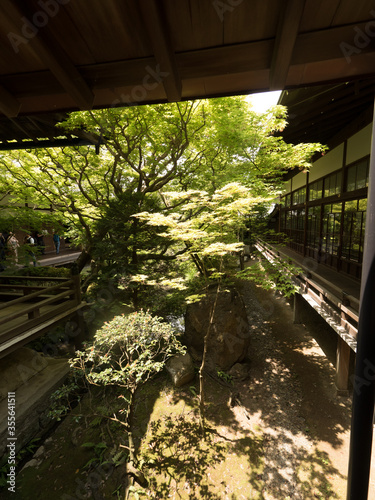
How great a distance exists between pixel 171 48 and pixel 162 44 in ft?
0.44

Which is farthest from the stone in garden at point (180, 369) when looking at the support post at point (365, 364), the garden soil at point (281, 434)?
the support post at point (365, 364)

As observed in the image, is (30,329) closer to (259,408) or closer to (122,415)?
(122,415)

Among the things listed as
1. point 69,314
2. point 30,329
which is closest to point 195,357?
point 69,314

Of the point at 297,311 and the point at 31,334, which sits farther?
the point at 297,311

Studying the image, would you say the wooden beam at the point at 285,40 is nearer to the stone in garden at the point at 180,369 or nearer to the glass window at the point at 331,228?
the stone in garden at the point at 180,369

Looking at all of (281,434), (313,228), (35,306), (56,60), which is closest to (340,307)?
(281,434)

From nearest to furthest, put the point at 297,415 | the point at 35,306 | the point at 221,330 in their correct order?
1. the point at 35,306
2. the point at 297,415
3. the point at 221,330

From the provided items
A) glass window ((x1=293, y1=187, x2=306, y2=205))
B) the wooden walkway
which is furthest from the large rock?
glass window ((x1=293, y1=187, x2=306, y2=205))

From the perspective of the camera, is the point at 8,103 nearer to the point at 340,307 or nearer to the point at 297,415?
the point at 340,307

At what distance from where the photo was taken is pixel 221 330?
908 centimetres

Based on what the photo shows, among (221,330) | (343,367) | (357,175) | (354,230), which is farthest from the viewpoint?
(221,330)

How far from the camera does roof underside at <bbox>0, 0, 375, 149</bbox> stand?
139 cm

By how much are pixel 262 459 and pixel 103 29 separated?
26.3 feet

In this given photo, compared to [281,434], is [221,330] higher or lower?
higher
